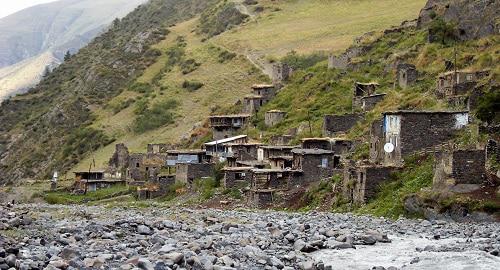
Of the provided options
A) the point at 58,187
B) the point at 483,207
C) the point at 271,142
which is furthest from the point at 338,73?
the point at 483,207

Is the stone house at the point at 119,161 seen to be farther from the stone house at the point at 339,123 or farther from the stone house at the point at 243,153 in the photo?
the stone house at the point at 339,123

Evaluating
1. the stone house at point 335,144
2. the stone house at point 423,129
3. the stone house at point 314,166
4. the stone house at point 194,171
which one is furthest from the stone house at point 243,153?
the stone house at point 423,129

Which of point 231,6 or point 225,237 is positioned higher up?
point 231,6

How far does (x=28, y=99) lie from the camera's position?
150 meters

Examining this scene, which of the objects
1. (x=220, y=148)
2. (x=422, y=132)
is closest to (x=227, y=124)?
(x=220, y=148)

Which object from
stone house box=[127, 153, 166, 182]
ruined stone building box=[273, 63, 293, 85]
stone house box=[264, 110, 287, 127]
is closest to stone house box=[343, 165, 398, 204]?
stone house box=[127, 153, 166, 182]

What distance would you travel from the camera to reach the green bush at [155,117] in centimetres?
10688

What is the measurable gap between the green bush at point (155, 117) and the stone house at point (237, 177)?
161 ft

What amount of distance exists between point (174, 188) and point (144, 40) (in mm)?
85294

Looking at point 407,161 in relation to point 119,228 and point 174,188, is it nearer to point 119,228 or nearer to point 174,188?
point 119,228

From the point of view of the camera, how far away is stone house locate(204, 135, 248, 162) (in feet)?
226

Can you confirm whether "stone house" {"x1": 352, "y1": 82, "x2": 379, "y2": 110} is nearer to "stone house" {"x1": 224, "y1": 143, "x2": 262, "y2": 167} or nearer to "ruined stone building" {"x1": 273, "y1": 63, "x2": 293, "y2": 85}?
"stone house" {"x1": 224, "y1": 143, "x2": 262, "y2": 167}

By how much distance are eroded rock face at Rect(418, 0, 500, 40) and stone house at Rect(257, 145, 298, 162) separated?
66.9 feet

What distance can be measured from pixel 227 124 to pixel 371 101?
68.4 ft
